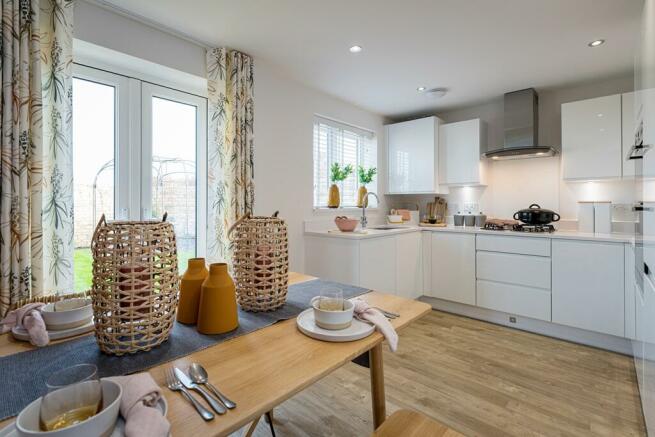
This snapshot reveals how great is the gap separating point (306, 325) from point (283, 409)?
1251mm

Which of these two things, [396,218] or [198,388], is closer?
[198,388]

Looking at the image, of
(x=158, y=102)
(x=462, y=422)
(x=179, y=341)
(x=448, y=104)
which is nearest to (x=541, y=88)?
(x=448, y=104)

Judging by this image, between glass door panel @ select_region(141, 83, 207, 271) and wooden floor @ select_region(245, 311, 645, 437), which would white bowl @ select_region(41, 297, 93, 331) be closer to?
wooden floor @ select_region(245, 311, 645, 437)

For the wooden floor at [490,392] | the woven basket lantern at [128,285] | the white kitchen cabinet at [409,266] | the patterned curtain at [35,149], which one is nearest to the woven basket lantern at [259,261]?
the woven basket lantern at [128,285]

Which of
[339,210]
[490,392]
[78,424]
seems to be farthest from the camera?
[339,210]

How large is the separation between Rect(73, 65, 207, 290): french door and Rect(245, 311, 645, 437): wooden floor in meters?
1.53

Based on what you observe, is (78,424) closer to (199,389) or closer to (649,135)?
(199,389)

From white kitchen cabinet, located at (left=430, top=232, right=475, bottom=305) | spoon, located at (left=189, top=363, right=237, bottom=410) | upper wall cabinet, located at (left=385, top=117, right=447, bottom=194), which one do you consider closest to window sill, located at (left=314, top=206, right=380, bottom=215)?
upper wall cabinet, located at (left=385, top=117, right=447, bottom=194)

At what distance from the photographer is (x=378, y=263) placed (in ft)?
9.87

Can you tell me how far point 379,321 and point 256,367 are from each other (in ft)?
1.21

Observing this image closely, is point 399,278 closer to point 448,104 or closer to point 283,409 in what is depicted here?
point 283,409

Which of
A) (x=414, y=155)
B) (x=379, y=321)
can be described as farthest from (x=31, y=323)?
(x=414, y=155)

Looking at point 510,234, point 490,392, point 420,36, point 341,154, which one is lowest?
point 490,392

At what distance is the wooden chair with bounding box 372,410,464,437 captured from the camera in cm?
89
